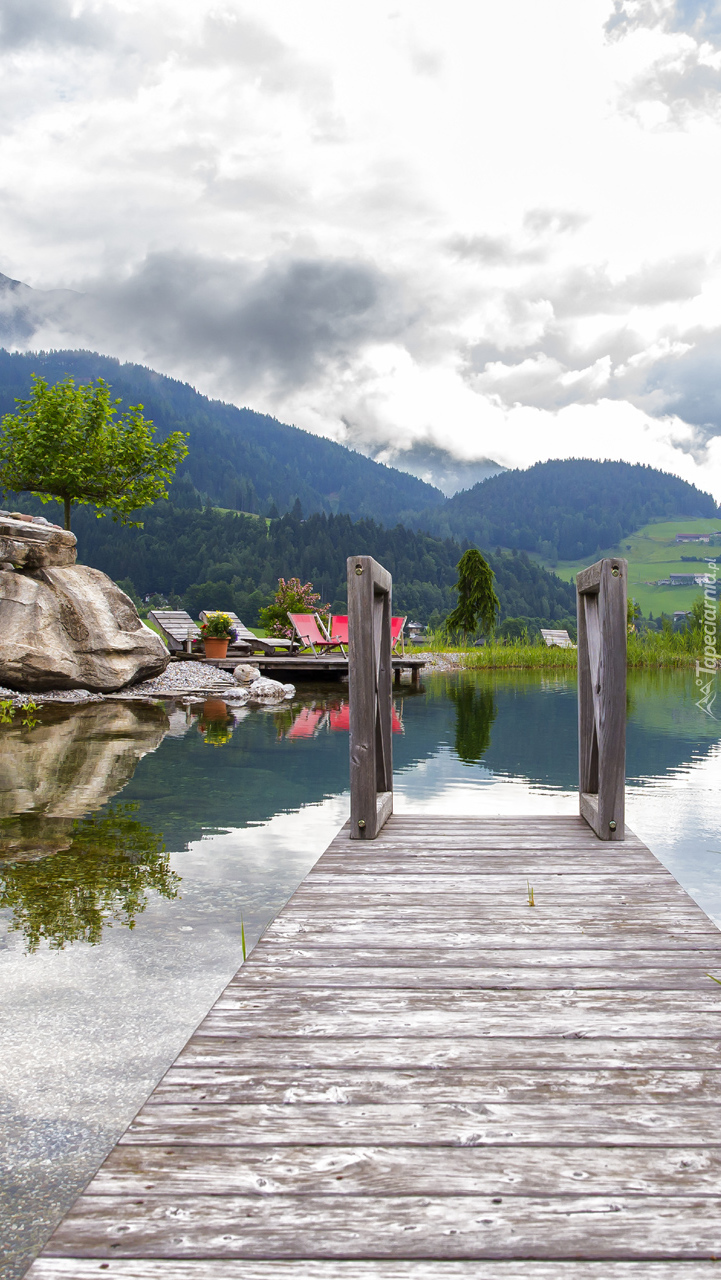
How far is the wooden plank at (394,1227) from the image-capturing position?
46.5 inches

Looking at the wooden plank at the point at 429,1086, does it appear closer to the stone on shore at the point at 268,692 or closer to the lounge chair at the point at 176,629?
the stone on shore at the point at 268,692

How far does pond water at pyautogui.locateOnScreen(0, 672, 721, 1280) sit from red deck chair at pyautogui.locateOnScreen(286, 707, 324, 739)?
2.1 inches

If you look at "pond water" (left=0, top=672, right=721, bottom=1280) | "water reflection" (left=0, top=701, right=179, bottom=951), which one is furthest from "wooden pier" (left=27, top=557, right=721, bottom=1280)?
"water reflection" (left=0, top=701, right=179, bottom=951)

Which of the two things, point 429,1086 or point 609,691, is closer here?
point 429,1086

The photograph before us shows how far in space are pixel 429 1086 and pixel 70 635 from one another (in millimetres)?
11933

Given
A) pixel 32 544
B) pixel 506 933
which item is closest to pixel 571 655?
pixel 32 544

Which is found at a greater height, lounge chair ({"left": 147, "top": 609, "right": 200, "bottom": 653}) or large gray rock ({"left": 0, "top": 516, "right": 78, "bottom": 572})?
large gray rock ({"left": 0, "top": 516, "right": 78, "bottom": 572})

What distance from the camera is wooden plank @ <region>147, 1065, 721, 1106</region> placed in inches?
62.6

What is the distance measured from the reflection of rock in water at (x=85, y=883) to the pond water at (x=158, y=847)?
0.6 inches

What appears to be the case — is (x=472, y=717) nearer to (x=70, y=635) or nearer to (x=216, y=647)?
(x=70, y=635)

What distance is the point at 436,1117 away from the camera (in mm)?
1521

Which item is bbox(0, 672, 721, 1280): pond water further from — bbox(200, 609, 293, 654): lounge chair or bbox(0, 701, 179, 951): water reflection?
bbox(200, 609, 293, 654): lounge chair

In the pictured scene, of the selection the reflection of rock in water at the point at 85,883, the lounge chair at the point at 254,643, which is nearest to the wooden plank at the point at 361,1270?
the reflection of rock in water at the point at 85,883

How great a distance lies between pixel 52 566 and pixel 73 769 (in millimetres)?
6743
